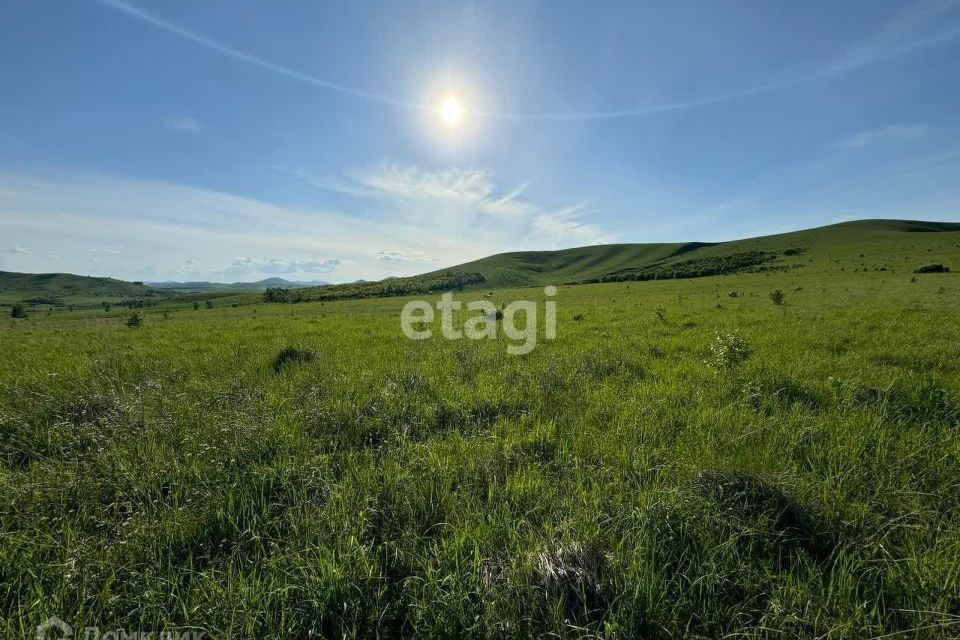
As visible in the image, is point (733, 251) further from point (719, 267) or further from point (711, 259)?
point (719, 267)

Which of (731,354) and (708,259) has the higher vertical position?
(708,259)

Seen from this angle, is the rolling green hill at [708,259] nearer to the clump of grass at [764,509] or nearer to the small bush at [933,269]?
the small bush at [933,269]

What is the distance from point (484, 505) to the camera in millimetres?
3418

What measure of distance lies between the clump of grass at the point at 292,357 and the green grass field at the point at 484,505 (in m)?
1.07

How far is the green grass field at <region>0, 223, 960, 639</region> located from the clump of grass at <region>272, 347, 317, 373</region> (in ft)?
3.51

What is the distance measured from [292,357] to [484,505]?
23.4 feet

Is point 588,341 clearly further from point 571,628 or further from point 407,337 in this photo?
point 571,628

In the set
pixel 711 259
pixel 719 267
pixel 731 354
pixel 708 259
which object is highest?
pixel 708 259

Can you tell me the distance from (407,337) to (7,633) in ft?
35.8

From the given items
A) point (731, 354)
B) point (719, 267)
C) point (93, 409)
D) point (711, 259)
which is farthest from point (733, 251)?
point (93, 409)

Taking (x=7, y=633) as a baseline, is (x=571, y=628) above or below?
below

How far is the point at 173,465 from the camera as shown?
12.4 feet

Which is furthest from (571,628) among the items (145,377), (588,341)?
(588,341)

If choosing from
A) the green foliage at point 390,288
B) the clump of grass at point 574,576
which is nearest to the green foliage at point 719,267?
the green foliage at point 390,288
